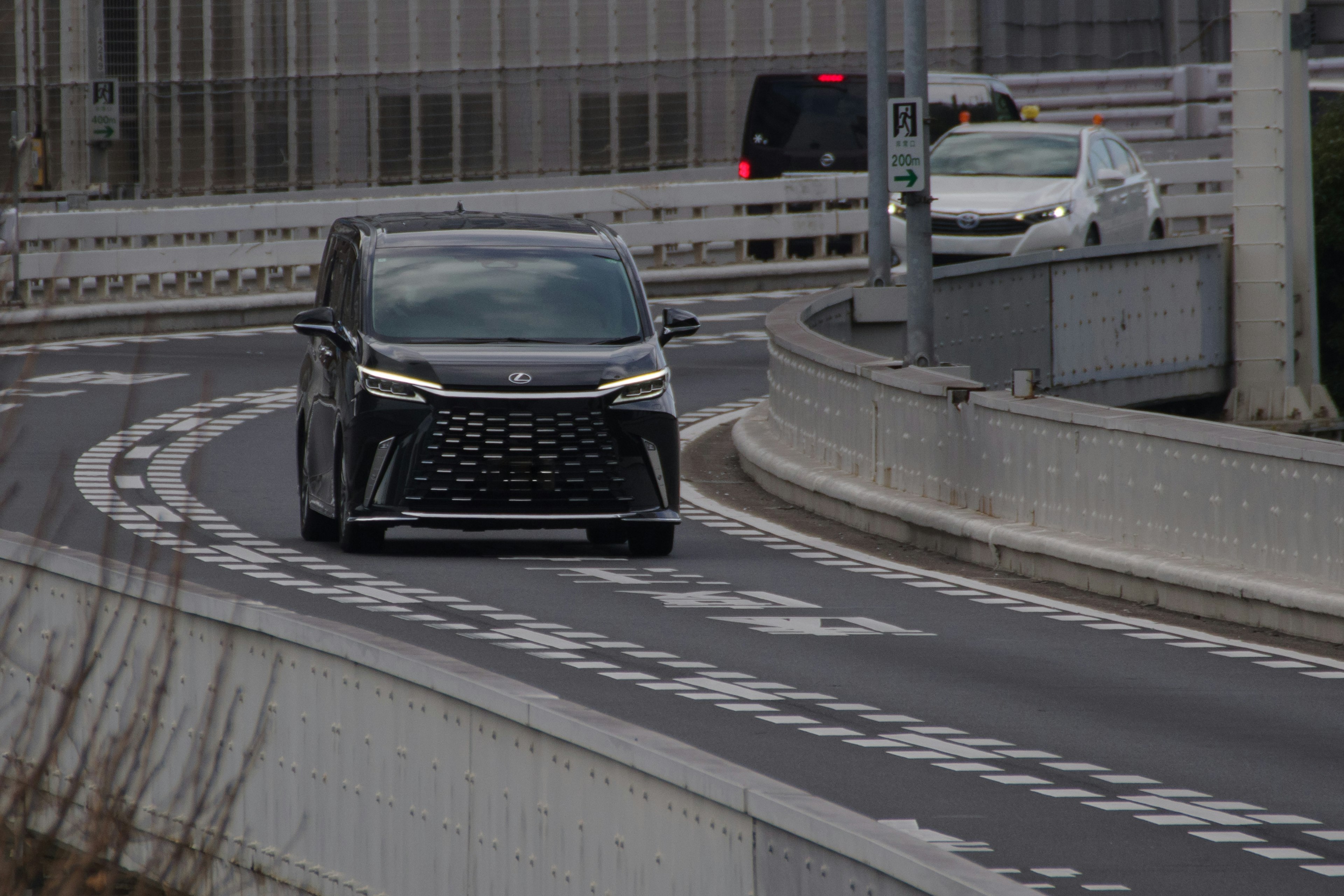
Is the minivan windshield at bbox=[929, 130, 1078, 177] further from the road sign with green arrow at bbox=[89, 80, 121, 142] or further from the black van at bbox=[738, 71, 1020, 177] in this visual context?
the road sign with green arrow at bbox=[89, 80, 121, 142]

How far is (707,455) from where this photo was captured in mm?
21859

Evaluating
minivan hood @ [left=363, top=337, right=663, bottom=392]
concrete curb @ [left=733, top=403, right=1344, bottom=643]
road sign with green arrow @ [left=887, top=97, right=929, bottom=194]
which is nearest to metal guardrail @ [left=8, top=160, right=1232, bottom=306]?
road sign with green arrow @ [left=887, top=97, right=929, bottom=194]

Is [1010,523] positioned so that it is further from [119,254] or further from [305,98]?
[305,98]

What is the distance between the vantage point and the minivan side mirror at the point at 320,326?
50.7 ft

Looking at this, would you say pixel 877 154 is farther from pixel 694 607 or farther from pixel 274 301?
pixel 694 607

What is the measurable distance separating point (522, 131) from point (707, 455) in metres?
28.2

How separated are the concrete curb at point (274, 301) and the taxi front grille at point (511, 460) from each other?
13.7 meters

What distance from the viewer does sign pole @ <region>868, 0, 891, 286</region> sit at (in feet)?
86.0

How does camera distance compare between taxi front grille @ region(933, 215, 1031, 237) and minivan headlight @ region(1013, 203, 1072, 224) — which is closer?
minivan headlight @ region(1013, 203, 1072, 224)

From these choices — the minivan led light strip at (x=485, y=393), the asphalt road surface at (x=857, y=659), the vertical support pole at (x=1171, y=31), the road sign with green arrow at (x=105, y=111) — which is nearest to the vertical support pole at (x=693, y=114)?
the vertical support pole at (x=1171, y=31)

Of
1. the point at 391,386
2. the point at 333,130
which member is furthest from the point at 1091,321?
the point at 333,130

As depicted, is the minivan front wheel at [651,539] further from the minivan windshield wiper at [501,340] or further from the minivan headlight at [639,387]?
the minivan windshield wiper at [501,340]

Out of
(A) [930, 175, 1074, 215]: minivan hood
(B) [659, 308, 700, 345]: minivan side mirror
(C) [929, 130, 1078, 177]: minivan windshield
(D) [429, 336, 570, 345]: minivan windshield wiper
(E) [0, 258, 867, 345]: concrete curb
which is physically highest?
(C) [929, 130, 1078, 177]: minivan windshield

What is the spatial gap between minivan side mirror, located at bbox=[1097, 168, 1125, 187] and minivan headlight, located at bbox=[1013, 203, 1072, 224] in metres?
0.45
